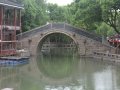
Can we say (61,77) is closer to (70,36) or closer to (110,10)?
(110,10)

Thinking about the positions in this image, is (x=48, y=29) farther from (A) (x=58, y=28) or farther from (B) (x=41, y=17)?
(B) (x=41, y=17)

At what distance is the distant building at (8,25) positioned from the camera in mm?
37531

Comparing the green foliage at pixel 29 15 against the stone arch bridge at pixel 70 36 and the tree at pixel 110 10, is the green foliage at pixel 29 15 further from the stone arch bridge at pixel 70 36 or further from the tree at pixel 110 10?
the tree at pixel 110 10

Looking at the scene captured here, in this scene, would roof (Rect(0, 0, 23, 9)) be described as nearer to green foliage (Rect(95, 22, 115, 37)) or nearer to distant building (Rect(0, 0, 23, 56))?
distant building (Rect(0, 0, 23, 56))

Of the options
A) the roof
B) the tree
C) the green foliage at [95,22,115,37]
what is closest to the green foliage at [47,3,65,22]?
the green foliage at [95,22,115,37]

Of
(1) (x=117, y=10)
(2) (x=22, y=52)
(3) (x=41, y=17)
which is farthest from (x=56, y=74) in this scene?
(3) (x=41, y=17)

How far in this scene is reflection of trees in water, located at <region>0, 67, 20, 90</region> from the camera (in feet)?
78.5

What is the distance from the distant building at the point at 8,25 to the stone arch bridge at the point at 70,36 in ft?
13.0

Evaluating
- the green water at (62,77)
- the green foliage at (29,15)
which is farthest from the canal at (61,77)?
the green foliage at (29,15)

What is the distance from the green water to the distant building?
12.0ft

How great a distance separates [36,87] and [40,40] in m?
22.5

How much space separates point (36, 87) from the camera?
936 inches

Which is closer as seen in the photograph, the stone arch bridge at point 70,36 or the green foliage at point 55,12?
the stone arch bridge at point 70,36

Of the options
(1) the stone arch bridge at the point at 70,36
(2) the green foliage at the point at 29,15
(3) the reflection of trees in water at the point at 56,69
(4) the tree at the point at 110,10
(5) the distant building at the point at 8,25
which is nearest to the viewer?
(3) the reflection of trees in water at the point at 56,69
